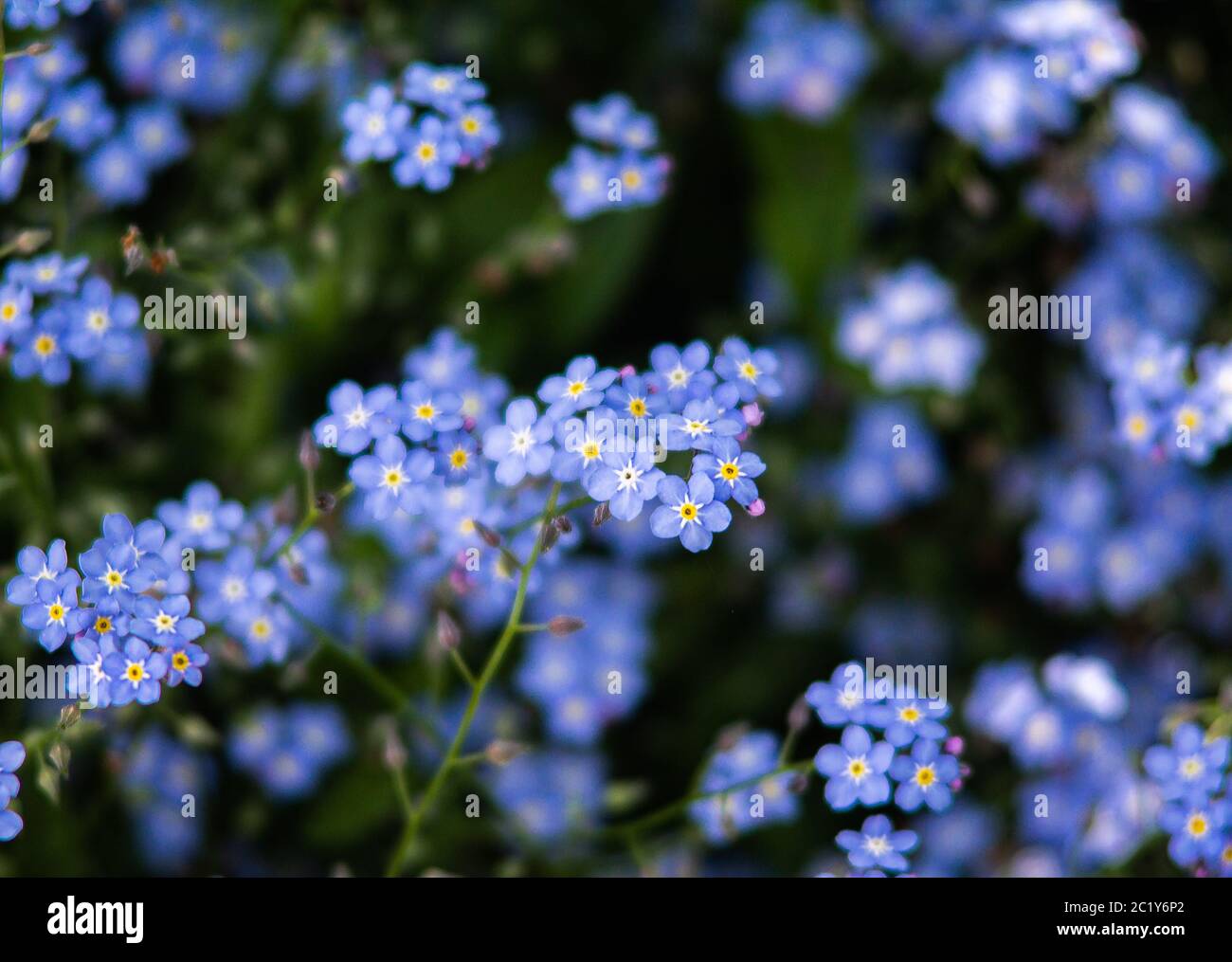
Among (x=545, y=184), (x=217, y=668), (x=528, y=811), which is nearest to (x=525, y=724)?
(x=528, y=811)

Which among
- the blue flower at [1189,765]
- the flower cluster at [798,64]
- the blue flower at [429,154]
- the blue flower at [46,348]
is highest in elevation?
the flower cluster at [798,64]

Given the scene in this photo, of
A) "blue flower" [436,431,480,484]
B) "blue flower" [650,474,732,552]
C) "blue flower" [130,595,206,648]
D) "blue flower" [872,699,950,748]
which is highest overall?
"blue flower" [436,431,480,484]

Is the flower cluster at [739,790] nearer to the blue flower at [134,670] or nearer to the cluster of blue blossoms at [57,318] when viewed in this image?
the blue flower at [134,670]

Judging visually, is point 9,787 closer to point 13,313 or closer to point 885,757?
point 13,313

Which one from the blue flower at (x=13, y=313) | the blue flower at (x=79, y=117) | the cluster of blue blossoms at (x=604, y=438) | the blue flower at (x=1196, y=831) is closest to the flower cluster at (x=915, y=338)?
the cluster of blue blossoms at (x=604, y=438)

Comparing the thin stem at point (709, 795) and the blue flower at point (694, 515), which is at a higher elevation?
the blue flower at point (694, 515)

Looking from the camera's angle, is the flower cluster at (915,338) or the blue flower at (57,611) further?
the flower cluster at (915,338)

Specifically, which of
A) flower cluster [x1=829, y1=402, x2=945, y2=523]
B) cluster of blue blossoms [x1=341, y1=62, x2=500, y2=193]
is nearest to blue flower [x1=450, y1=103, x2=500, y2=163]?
cluster of blue blossoms [x1=341, y1=62, x2=500, y2=193]

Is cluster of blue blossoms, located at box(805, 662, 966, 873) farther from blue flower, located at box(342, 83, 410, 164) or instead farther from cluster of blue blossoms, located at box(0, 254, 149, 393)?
cluster of blue blossoms, located at box(0, 254, 149, 393)
